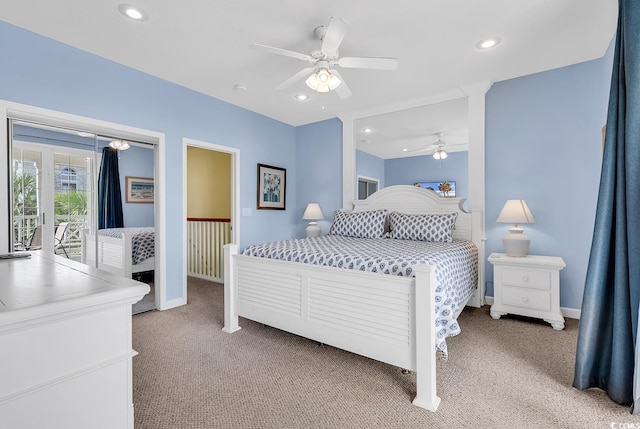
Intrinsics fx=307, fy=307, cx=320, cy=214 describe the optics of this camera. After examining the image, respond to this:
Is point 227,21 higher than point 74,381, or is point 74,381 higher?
point 227,21

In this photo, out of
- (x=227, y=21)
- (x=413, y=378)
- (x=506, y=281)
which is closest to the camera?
(x=413, y=378)

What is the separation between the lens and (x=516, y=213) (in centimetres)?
310

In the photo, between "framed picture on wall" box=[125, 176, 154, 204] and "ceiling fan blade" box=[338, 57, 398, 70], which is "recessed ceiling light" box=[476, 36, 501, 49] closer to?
"ceiling fan blade" box=[338, 57, 398, 70]

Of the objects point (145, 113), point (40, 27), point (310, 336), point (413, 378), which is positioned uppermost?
point (40, 27)

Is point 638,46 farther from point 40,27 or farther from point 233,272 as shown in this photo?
point 40,27

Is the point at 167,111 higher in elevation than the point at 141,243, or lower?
higher

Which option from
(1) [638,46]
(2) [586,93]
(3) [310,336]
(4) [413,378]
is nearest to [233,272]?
(3) [310,336]

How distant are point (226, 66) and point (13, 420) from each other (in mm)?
3159

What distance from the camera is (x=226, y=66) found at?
10.3 ft

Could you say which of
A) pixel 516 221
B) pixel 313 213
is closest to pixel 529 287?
pixel 516 221

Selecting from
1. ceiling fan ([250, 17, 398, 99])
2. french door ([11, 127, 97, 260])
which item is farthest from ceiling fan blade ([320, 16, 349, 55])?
french door ([11, 127, 97, 260])

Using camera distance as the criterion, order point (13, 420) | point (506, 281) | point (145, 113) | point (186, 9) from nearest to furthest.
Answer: point (13, 420) → point (186, 9) → point (506, 281) → point (145, 113)

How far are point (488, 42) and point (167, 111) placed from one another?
3.31 metres

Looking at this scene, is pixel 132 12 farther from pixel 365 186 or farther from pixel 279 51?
pixel 365 186
